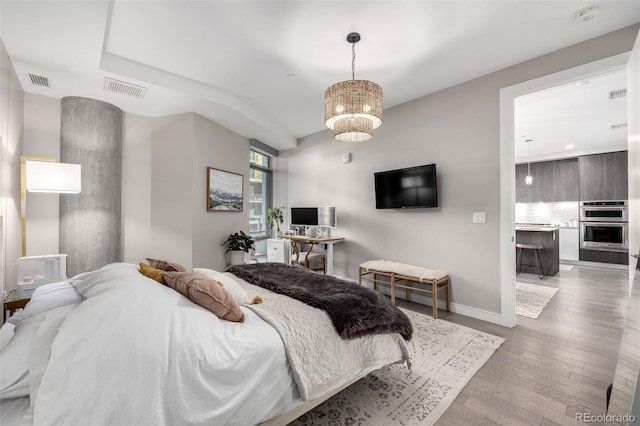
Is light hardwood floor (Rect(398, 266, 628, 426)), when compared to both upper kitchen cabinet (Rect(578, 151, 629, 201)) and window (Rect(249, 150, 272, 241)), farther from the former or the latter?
upper kitchen cabinet (Rect(578, 151, 629, 201))

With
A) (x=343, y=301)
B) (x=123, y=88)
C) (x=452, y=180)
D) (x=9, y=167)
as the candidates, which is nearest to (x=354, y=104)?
(x=343, y=301)

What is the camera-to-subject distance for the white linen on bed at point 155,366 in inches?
36.1

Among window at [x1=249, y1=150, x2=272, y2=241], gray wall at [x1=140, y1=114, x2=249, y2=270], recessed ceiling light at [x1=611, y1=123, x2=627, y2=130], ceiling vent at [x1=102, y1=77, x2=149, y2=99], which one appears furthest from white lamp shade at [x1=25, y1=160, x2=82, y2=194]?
A: recessed ceiling light at [x1=611, y1=123, x2=627, y2=130]

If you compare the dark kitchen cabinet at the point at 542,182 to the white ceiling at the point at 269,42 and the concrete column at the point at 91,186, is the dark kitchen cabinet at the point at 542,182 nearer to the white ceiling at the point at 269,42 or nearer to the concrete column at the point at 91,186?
the white ceiling at the point at 269,42

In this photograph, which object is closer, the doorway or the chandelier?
the chandelier

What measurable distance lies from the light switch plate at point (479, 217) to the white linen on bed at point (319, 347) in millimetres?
2053

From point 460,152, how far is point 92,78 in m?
4.23

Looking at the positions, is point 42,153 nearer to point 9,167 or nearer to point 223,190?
point 9,167

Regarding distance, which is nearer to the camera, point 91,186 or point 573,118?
point 91,186

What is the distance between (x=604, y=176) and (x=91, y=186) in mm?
9609

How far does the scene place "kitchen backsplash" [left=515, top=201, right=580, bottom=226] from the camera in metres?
6.58

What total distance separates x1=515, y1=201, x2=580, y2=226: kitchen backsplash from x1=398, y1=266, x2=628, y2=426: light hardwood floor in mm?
3801

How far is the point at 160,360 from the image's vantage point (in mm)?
1040

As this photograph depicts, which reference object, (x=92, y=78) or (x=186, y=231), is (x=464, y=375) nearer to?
(x=186, y=231)
